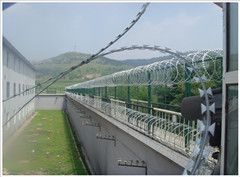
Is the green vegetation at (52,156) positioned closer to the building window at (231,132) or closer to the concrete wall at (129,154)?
the concrete wall at (129,154)

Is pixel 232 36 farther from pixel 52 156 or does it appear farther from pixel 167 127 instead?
pixel 52 156

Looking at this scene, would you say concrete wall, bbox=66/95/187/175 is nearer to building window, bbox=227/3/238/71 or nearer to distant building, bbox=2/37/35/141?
distant building, bbox=2/37/35/141

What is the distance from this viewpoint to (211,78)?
506 cm

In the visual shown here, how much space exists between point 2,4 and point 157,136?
4431 millimetres

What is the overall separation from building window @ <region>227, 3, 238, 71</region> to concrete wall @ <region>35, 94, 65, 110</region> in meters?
41.4

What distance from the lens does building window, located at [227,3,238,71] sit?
2734mm

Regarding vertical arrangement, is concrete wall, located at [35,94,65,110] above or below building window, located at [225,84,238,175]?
below

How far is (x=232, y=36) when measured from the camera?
2.82 metres

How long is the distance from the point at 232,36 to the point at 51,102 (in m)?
43.1

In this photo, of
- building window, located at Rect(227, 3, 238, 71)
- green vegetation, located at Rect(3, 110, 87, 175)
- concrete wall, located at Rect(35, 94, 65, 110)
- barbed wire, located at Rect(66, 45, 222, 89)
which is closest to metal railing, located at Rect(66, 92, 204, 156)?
barbed wire, located at Rect(66, 45, 222, 89)

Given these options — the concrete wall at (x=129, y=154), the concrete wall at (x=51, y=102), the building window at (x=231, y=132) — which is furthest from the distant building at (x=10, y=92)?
the concrete wall at (x=51, y=102)

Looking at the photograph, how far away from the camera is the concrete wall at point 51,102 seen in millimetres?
43969

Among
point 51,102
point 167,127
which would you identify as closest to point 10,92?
point 167,127

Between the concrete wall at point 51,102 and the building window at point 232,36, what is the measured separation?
41424mm
